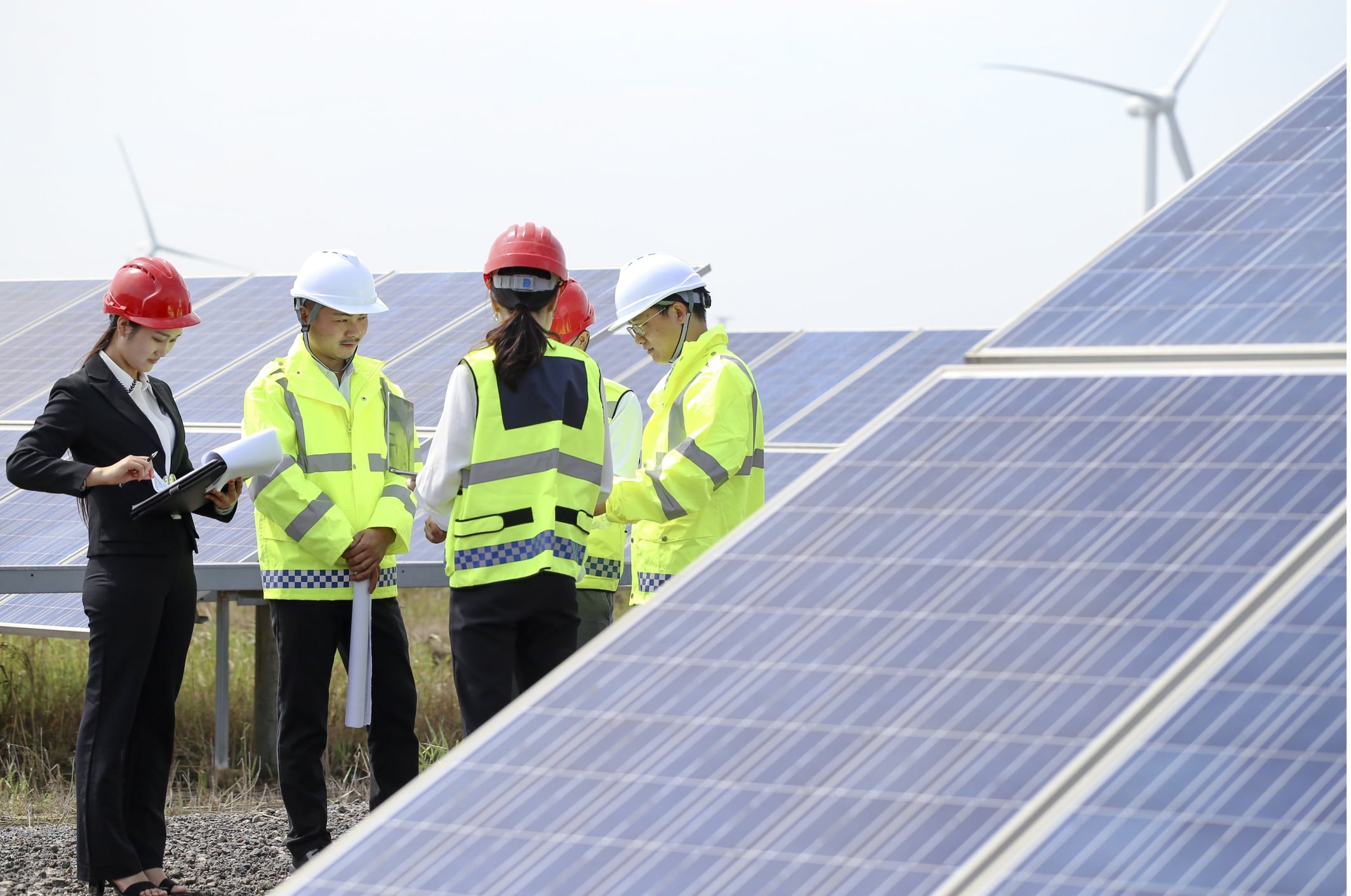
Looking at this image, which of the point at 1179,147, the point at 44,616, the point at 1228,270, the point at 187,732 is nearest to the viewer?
the point at 1228,270

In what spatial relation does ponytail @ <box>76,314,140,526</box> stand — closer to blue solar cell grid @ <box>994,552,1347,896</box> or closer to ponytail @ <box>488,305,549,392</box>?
ponytail @ <box>488,305,549,392</box>

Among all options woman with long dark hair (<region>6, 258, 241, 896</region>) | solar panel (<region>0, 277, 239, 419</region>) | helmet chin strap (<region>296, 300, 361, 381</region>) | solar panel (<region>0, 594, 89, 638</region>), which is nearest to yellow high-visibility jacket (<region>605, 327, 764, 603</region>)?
helmet chin strap (<region>296, 300, 361, 381</region>)

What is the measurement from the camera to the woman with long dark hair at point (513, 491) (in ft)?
14.8

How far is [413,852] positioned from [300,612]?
10.3 ft

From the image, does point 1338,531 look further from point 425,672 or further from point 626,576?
point 425,672

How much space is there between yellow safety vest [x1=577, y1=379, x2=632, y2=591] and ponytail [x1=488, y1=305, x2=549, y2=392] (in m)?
1.05

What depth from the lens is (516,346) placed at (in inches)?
178

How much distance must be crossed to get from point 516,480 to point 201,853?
8.47ft

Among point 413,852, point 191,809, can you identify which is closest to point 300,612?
point 191,809

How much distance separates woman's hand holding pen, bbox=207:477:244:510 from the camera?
5020 mm

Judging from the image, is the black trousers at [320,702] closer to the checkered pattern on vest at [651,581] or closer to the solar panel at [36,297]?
the checkered pattern on vest at [651,581]

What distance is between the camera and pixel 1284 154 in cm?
363

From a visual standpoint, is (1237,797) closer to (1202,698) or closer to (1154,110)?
(1202,698)

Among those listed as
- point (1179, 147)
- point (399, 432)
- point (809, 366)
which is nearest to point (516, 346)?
point (399, 432)
